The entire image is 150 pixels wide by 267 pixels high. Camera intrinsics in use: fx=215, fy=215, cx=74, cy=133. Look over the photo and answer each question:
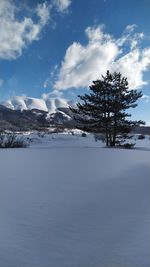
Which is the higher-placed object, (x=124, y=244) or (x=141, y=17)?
(x=141, y=17)

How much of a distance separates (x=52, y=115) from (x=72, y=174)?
59.6 meters

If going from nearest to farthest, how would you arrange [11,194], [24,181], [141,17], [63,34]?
[11,194] → [24,181] → [141,17] → [63,34]

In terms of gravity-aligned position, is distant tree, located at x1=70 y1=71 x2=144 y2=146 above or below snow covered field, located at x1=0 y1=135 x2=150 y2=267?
above

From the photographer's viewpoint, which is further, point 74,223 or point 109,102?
point 109,102

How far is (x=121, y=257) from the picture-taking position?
1.00 meters

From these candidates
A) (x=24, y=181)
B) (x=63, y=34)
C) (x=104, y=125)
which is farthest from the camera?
(x=104, y=125)

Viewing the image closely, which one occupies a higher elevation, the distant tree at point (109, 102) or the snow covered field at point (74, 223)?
the distant tree at point (109, 102)

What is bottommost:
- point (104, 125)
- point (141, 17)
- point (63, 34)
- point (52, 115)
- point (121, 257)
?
point (121, 257)

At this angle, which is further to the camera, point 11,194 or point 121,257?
point 11,194

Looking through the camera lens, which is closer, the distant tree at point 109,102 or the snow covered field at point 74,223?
the snow covered field at point 74,223

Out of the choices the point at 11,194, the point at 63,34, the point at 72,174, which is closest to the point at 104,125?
the point at 63,34

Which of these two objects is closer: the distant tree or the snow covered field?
the snow covered field

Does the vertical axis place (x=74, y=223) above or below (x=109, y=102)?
below

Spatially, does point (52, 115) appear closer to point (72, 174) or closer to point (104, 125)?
point (104, 125)
